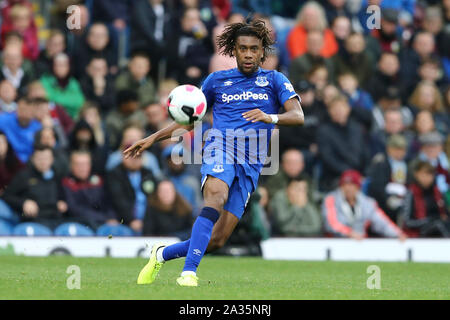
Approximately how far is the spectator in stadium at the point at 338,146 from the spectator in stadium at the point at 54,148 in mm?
4166

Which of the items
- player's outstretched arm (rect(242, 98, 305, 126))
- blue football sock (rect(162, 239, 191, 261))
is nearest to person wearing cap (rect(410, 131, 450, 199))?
player's outstretched arm (rect(242, 98, 305, 126))

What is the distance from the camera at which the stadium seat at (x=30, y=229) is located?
585 inches

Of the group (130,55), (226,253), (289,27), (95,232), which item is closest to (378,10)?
(289,27)

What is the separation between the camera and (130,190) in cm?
1540

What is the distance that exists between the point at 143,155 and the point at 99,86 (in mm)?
1858

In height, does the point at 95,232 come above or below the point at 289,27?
below

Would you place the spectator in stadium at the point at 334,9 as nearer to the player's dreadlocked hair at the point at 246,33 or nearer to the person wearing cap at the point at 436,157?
the person wearing cap at the point at 436,157

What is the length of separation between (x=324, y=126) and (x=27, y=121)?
4.77 meters

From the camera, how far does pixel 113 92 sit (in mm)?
17047

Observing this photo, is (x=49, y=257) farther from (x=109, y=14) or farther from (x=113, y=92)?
(x=109, y=14)

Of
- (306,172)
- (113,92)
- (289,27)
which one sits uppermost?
(289,27)

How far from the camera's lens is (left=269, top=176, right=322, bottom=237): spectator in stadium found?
15734 mm

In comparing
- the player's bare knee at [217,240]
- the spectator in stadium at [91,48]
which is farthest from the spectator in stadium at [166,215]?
the player's bare knee at [217,240]

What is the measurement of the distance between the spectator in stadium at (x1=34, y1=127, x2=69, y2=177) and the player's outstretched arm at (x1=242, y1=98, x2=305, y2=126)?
6422 mm
